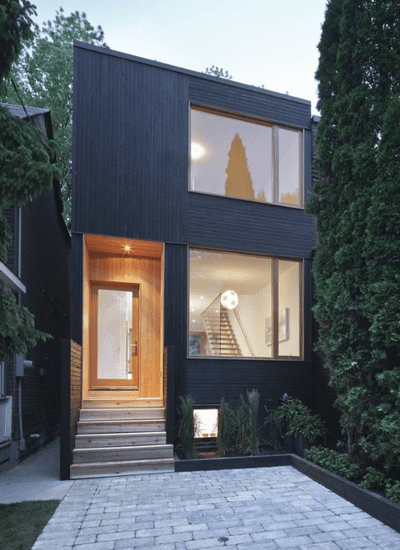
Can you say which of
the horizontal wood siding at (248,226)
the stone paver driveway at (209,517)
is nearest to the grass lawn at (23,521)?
the stone paver driveway at (209,517)

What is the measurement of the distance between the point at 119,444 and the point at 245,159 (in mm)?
5317

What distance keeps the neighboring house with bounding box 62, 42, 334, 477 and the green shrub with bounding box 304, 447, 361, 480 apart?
1548 mm

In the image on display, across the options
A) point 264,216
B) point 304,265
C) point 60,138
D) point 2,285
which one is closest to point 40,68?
point 60,138

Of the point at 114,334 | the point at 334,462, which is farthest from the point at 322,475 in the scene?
→ the point at 114,334

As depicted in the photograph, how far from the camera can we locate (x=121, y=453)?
534 centimetres

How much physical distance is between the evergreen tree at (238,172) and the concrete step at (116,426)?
4174 millimetres

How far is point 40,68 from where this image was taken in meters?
13.4

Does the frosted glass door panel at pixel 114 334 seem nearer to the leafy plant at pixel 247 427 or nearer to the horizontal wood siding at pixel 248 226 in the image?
the horizontal wood siding at pixel 248 226

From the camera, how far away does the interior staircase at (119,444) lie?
5211 millimetres

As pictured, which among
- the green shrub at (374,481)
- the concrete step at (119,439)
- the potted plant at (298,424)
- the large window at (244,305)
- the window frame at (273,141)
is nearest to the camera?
the green shrub at (374,481)

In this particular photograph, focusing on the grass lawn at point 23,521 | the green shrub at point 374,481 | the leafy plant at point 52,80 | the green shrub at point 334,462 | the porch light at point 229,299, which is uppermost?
the leafy plant at point 52,80

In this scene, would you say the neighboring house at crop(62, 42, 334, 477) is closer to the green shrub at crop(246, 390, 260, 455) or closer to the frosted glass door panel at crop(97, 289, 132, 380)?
the frosted glass door panel at crop(97, 289, 132, 380)

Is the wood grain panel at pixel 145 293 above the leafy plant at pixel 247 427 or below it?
above

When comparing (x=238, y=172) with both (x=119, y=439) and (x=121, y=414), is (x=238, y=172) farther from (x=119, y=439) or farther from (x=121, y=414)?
(x=119, y=439)
